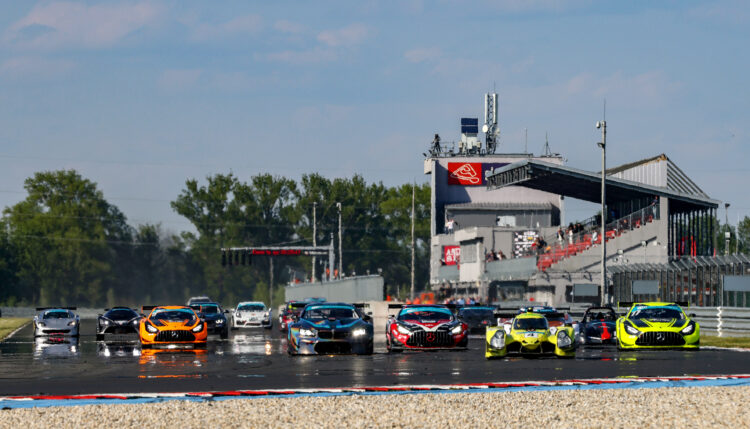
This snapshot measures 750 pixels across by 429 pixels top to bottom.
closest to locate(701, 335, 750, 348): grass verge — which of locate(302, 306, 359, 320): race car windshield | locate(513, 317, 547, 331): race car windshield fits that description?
locate(513, 317, 547, 331): race car windshield

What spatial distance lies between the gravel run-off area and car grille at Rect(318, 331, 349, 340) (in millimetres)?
10505

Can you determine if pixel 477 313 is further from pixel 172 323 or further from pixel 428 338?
pixel 172 323

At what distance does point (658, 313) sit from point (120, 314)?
1891cm

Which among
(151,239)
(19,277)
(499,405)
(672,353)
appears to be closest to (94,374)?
(499,405)

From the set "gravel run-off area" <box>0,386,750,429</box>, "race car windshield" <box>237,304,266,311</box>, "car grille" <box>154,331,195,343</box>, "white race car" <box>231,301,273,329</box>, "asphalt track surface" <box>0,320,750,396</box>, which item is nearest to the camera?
"gravel run-off area" <box>0,386,750,429</box>

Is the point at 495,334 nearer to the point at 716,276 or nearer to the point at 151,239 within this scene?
the point at 716,276

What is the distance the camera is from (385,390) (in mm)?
16094

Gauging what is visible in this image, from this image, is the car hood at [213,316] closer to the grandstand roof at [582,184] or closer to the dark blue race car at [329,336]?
the dark blue race car at [329,336]

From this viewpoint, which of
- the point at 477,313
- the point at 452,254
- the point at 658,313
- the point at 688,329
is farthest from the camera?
the point at 452,254

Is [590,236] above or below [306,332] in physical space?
above

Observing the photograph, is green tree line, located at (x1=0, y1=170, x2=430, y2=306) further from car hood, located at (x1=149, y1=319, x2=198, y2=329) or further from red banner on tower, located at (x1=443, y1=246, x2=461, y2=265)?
car hood, located at (x1=149, y1=319, x2=198, y2=329)

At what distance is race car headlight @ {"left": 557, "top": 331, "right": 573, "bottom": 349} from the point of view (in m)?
24.3

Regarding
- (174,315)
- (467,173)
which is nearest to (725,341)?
(174,315)

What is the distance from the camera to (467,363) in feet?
75.8
